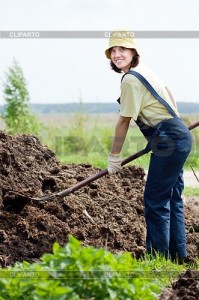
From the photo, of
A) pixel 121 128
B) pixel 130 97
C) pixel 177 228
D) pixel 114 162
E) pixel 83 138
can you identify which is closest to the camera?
pixel 130 97

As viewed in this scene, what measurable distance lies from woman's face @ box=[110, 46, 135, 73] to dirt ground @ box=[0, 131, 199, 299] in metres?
1.46

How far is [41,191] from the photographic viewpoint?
22.4 feet

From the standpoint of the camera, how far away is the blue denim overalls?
5.79m

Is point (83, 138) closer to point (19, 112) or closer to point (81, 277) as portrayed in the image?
point (19, 112)

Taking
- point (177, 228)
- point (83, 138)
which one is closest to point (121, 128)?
point (177, 228)

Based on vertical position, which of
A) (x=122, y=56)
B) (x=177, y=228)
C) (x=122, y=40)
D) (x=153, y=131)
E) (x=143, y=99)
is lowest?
(x=177, y=228)

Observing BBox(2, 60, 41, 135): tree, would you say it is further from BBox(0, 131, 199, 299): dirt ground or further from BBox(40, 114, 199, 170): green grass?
BBox(0, 131, 199, 299): dirt ground

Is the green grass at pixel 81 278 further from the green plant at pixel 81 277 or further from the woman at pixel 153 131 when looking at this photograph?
the woman at pixel 153 131

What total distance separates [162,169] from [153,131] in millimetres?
311

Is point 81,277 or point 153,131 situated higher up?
point 153,131

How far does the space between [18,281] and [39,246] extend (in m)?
2.33

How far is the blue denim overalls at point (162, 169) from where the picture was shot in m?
5.79

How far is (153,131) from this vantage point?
5.86 meters

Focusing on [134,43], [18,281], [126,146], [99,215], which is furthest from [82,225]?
[126,146]
